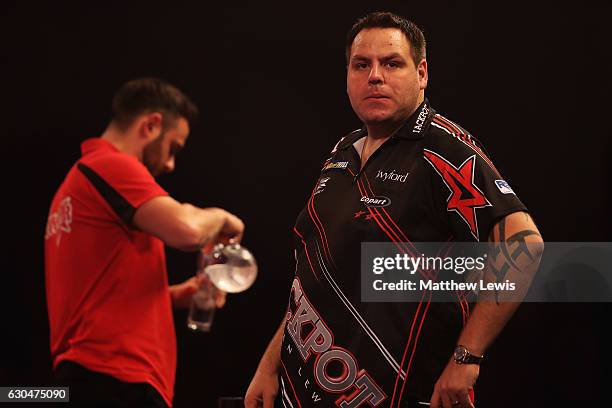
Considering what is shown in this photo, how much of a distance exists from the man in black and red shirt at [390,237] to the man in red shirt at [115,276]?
49cm

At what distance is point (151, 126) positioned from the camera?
7.09ft

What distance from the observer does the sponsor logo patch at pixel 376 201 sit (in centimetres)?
135

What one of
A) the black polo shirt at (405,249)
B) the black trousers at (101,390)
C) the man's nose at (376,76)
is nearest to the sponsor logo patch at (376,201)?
the black polo shirt at (405,249)

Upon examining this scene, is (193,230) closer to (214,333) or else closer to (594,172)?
(214,333)

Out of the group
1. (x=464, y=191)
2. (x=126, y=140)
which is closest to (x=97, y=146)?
(x=126, y=140)

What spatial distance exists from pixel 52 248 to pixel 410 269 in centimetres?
108

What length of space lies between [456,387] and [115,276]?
996 mm

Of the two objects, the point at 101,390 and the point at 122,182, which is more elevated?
the point at 122,182

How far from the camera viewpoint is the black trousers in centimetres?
183

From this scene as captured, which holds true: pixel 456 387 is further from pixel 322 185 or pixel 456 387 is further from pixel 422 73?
pixel 422 73

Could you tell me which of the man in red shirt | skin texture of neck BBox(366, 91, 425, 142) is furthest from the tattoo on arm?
the man in red shirt

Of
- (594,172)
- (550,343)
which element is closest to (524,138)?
(594,172)

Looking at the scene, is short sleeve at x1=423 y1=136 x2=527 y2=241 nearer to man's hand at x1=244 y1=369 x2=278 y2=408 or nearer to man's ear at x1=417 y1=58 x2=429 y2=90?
man's ear at x1=417 y1=58 x2=429 y2=90

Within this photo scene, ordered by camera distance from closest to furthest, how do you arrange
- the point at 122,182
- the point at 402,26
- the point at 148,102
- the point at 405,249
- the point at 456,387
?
the point at 456,387
the point at 405,249
the point at 402,26
the point at 122,182
the point at 148,102
